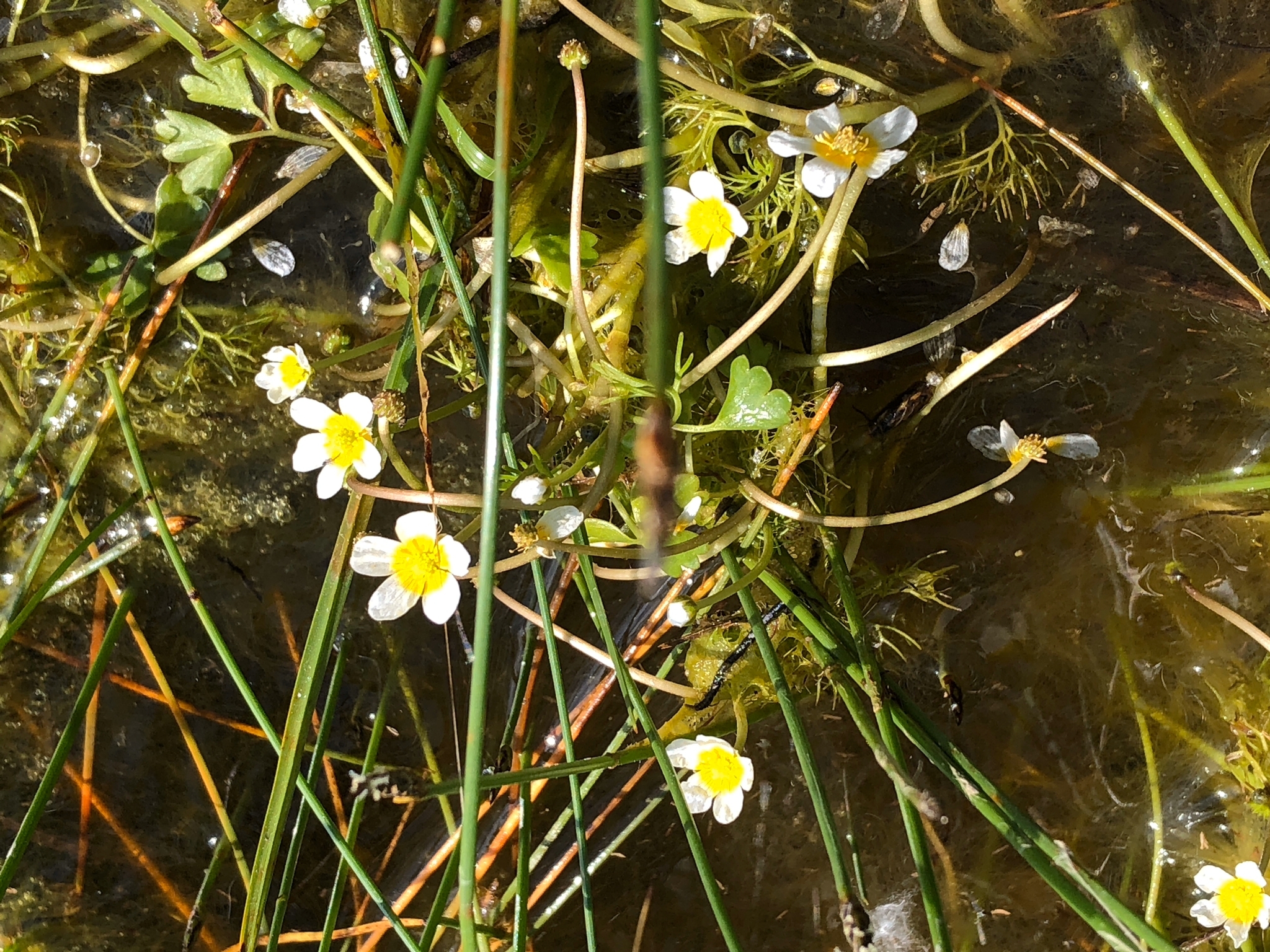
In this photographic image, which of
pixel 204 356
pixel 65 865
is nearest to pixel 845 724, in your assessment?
pixel 204 356

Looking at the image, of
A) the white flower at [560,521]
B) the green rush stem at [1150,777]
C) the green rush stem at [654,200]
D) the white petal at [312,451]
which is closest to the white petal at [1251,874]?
the green rush stem at [1150,777]

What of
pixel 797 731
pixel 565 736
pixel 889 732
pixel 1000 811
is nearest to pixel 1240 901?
pixel 1000 811

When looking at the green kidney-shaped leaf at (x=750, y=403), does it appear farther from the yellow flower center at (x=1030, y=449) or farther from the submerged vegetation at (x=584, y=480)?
the yellow flower center at (x=1030, y=449)

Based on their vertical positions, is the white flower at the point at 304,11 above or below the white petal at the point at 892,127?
above

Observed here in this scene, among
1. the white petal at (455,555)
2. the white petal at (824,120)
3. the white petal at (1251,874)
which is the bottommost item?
the white petal at (1251,874)

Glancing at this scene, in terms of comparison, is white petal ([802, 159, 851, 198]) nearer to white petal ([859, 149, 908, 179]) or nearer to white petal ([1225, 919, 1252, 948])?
white petal ([859, 149, 908, 179])

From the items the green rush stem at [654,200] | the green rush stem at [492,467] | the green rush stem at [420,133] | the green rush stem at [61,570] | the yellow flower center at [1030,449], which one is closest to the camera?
the green rush stem at [654,200]

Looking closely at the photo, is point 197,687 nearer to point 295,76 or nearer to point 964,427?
point 295,76
